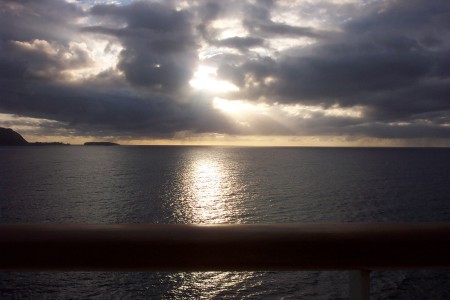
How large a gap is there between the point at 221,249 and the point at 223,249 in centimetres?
1

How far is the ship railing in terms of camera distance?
1812mm

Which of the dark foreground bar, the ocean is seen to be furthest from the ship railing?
the ocean

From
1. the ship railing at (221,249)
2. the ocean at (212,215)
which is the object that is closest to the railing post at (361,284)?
the ship railing at (221,249)

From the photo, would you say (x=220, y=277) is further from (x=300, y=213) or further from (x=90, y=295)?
(x=300, y=213)

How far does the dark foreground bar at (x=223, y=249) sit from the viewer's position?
181cm

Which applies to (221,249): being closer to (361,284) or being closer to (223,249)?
(223,249)

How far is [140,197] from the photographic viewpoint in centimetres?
6366

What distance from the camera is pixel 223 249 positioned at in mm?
1827

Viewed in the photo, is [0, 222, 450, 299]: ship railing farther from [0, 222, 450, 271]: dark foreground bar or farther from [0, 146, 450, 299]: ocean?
[0, 146, 450, 299]: ocean

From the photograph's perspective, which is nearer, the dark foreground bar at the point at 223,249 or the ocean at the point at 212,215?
the dark foreground bar at the point at 223,249

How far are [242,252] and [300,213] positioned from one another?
47.9 metres

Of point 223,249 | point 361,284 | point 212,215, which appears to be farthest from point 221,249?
point 212,215

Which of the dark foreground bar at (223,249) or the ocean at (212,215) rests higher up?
the dark foreground bar at (223,249)

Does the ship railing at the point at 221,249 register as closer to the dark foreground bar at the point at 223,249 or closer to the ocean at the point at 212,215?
the dark foreground bar at the point at 223,249
